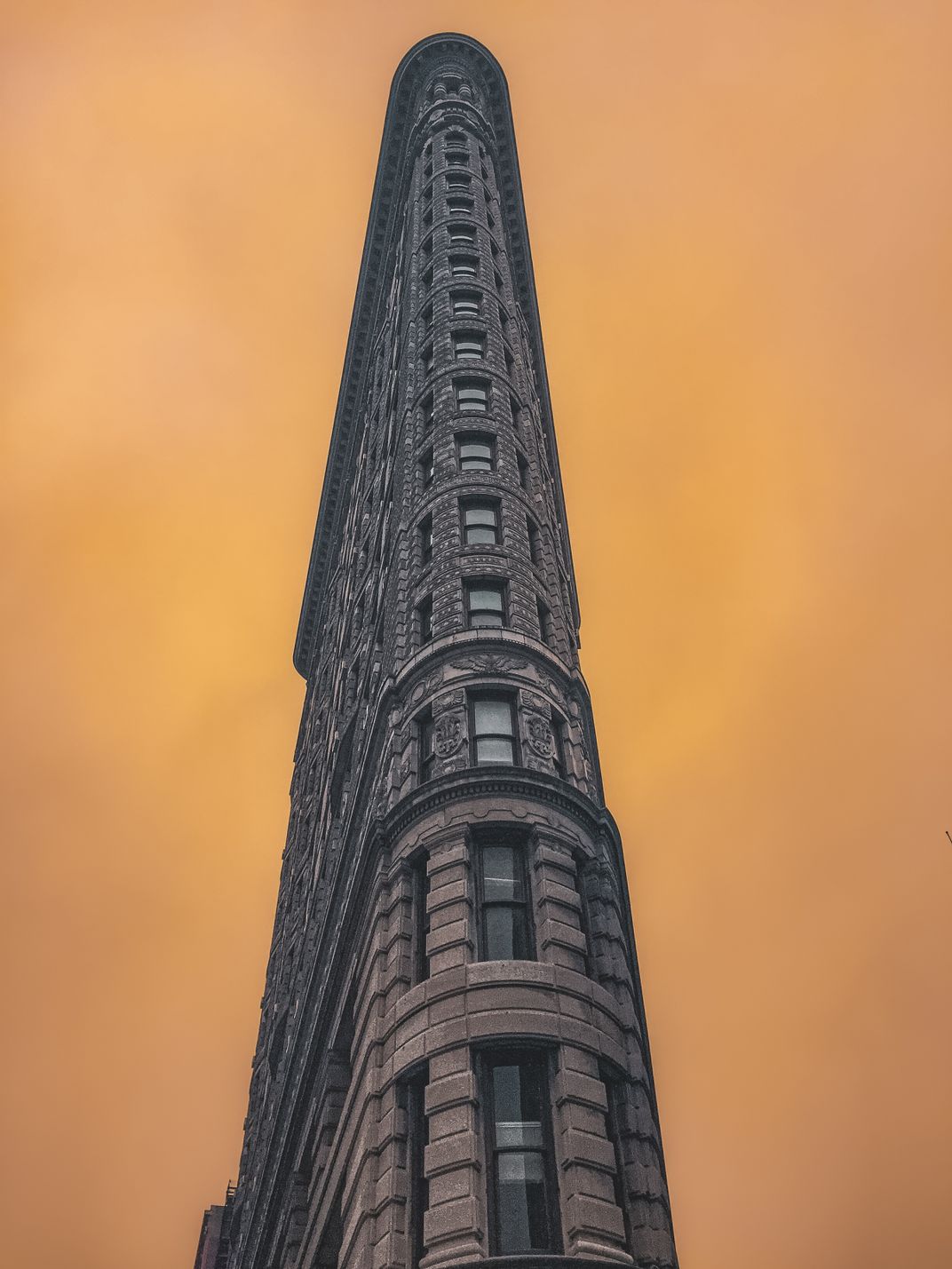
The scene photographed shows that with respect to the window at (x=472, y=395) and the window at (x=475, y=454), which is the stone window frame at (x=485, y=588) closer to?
the window at (x=475, y=454)

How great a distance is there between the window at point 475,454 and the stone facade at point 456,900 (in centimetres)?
13

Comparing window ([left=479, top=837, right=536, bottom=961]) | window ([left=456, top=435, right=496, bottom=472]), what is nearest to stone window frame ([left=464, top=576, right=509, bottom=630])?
window ([left=456, top=435, right=496, bottom=472])

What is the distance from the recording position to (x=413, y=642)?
1446 inches

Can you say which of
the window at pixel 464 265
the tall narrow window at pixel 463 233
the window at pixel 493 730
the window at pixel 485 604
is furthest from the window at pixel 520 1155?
the tall narrow window at pixel 463 233

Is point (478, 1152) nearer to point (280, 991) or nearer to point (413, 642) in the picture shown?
point (413, 642)

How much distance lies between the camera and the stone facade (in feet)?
72.4

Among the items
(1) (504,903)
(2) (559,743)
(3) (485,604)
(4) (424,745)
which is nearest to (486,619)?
(3) (485,604)

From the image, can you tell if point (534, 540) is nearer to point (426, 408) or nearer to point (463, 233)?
point (426, 408)

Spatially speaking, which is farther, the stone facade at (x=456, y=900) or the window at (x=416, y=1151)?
the stone facade at (x=456, y=900)

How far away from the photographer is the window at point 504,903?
25984mm

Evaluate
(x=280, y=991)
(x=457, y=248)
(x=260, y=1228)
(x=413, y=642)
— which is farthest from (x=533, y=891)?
(x=457, y=248)

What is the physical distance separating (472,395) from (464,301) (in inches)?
348

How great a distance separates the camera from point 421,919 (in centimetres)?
2781

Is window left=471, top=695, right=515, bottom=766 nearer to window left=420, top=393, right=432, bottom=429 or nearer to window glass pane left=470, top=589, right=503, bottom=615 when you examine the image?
window glass pane left=470, top=589, right=503, bottom=615
